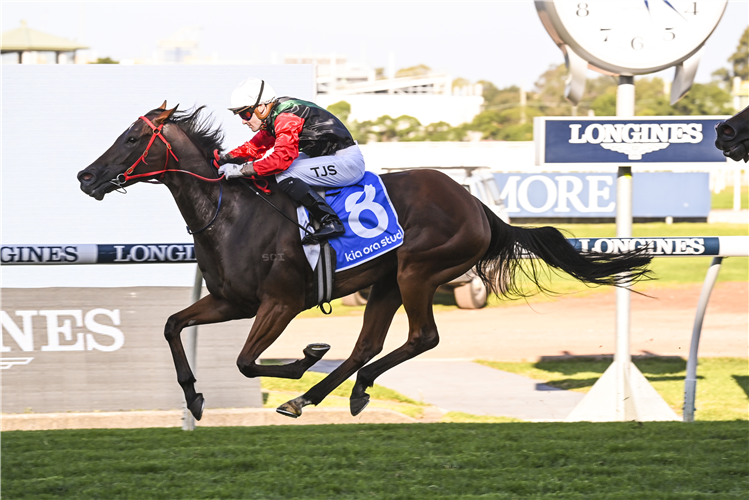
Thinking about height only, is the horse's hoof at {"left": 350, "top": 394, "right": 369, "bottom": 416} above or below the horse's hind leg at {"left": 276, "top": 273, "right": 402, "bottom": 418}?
below

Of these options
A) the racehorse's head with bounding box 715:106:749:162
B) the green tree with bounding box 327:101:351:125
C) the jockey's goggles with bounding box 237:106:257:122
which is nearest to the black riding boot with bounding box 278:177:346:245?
the jockey's goggles with bounding box 237:106:257:122

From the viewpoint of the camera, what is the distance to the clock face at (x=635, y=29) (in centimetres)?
675

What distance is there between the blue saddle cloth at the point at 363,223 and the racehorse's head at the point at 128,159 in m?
0.83

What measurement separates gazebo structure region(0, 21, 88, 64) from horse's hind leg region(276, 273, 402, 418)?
73.2ft

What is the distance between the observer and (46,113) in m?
11.0

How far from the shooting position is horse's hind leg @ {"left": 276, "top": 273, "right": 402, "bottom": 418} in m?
4.12

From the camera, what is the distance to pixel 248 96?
4008mm

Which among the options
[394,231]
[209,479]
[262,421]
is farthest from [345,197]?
[262,421]

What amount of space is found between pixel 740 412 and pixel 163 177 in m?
5.38

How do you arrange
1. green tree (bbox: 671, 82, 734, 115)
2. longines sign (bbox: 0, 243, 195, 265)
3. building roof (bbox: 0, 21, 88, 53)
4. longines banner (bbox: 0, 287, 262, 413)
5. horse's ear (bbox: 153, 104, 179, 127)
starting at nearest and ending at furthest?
1. horse's ear (bbox: 153, 104, 179, 127)
2. longines sign (bbox: 0, 243, 195, 265)
3. longines banner (bbox: 0, 287, 262, 413)
4. building roof (bbox: 0, 21, 88, 53)
5. green tree (bbox: 671, 82, 734, 115)

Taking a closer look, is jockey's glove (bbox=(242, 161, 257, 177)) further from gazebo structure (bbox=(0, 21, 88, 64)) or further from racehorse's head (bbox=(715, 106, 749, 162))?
gazebo structure (bbox=(0, 21, 88, 64))

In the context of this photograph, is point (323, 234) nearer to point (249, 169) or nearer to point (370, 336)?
A: point (249, 169)

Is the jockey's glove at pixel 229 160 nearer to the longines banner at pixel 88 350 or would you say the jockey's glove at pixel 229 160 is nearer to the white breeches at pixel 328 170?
the white breeches at pixel 328 170

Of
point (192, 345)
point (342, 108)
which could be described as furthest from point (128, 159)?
point (342, 108)
